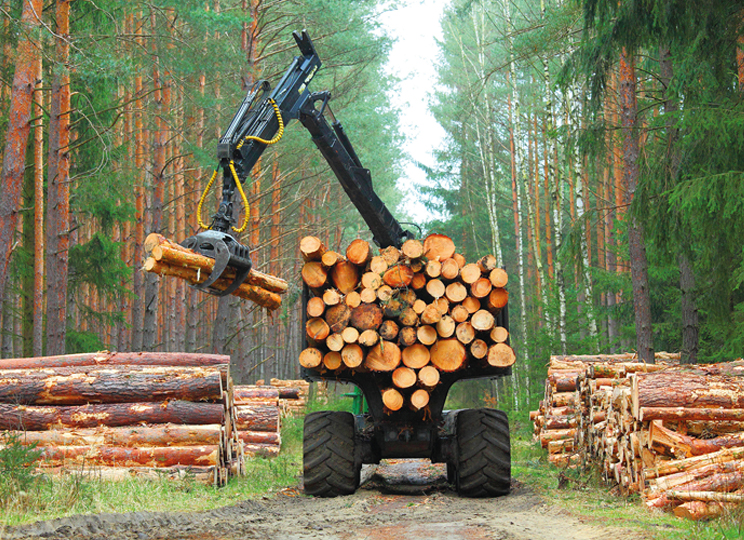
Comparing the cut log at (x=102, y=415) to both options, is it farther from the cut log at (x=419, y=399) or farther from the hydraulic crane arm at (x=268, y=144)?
the cut log at (x=419, y=399)

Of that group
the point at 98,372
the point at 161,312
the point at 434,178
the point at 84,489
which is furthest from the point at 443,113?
the point at 84,489

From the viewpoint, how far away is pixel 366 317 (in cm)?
792

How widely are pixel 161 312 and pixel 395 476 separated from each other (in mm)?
21729

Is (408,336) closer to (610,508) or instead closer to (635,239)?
(610,508)

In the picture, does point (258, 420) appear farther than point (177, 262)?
Yes

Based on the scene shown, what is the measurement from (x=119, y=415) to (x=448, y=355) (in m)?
3.99

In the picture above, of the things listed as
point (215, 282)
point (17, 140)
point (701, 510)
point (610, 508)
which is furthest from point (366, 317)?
point (17, 140)

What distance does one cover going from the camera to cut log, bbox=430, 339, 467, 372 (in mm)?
7902

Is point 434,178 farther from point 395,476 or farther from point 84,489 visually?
point 84,489

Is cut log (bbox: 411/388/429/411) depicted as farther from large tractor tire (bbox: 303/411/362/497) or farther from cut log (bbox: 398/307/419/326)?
large tractor tire (bbox: 303/411/362/497)

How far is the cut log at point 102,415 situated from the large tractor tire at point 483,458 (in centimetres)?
301

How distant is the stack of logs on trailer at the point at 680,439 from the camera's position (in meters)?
5.80

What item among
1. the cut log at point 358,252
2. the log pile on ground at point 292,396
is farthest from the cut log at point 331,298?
the log pile on ground at point 292,396

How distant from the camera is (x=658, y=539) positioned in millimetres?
4785
